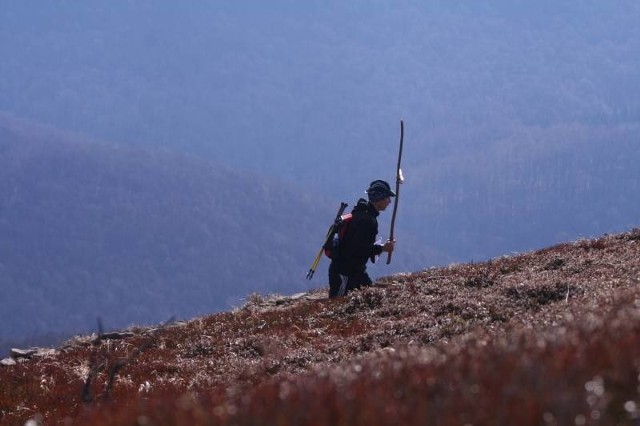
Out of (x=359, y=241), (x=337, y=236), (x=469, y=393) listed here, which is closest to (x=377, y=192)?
(x=359, y=241)

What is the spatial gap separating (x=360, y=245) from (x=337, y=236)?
0.66 metres

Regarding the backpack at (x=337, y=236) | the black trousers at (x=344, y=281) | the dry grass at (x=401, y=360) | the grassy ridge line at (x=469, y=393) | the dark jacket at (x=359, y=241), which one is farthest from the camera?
the black trousers at (x=344, y=281)

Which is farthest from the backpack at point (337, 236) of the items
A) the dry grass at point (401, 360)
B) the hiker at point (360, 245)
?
the dry grass at point (401, 360)

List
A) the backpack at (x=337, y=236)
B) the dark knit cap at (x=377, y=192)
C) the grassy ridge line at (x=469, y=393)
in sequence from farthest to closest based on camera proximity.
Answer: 1. the backpack at (x=337, y=236)
2. the dark knit cap at (x=377, y=192)
3. the grassy ridge line at (x=469, y=393)

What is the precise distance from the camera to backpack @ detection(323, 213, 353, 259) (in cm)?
1903

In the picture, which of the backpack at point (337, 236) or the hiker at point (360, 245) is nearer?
the hiker at point (360, 245)

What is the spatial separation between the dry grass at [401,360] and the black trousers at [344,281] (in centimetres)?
57

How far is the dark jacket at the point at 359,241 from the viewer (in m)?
18.8

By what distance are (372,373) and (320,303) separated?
37.6ft

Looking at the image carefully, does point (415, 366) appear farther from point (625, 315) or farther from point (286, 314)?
point (286, 314)

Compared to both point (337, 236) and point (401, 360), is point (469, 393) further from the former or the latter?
point (337, 236)

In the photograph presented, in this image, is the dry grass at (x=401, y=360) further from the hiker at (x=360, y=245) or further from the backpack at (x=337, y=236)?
the backpack at (x=337, y=236)

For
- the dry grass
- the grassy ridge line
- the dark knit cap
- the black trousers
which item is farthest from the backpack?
the grassy ridge line

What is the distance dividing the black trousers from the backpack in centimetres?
25
